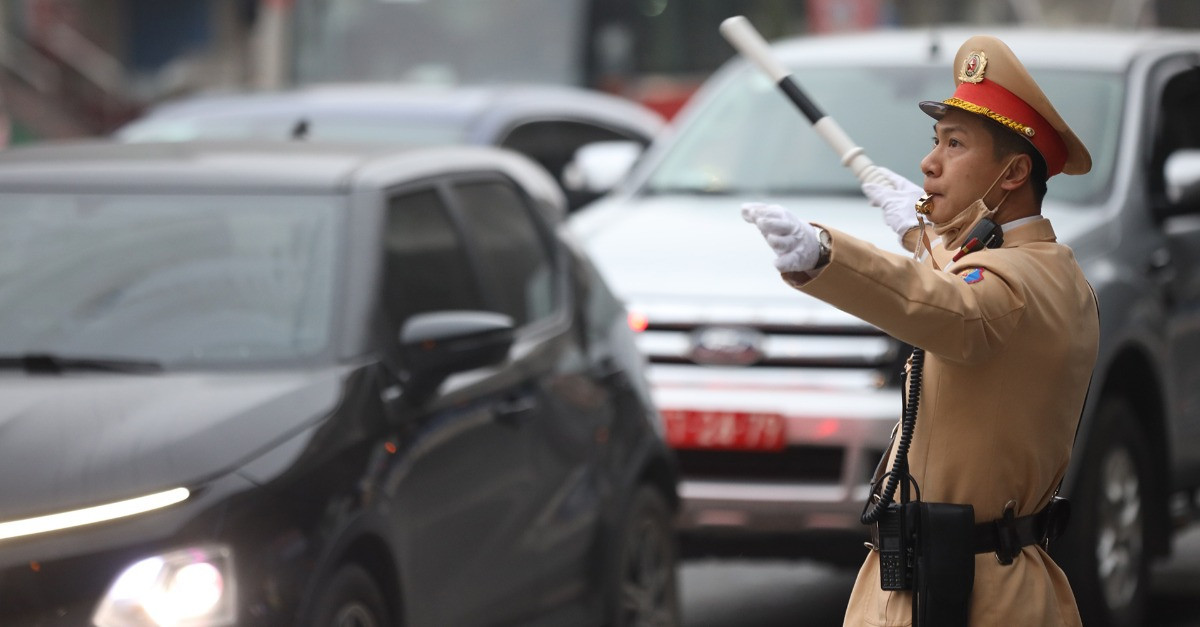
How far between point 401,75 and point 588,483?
12.9 metres

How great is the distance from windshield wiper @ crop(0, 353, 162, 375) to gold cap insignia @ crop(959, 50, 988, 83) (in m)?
2.31

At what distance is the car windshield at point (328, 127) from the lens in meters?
10.6

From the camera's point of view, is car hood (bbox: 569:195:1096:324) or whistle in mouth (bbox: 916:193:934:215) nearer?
whistle in mouth (bbox: 916:193:934:215)

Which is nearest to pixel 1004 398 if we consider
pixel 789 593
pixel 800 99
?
pixel 800 99

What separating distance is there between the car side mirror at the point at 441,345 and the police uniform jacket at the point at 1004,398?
190cm

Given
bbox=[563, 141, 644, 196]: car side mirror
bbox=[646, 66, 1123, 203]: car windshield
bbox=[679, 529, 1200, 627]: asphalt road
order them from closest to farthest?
bbox=[679, 529, 1200, 627]: asphalt road < bbox=[646, 66, 1123, 203]: car windshield < bbox=[563, 141, 644, 196]: car side mirror

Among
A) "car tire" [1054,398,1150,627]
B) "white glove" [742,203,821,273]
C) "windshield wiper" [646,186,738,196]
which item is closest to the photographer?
"white glove" [742,203,821,273]

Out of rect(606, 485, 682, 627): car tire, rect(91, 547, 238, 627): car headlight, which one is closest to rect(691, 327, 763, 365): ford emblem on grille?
rect(606, 485, 682, 627): car tire

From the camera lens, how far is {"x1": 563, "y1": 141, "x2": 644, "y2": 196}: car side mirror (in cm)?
952

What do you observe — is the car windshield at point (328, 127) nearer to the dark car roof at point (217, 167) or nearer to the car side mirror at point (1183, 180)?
the car side mirror at point (1183, 180)

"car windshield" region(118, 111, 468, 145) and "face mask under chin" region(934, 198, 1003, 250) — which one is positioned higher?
"car windshield" region(118, 111, 468, 145)

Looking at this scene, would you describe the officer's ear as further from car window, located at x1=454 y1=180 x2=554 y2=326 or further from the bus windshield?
the bus windshield

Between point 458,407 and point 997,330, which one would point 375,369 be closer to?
point 458,407

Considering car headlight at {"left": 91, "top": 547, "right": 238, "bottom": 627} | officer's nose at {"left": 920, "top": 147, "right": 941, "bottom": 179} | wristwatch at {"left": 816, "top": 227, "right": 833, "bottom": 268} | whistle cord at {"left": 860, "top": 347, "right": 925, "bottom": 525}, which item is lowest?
whistle cord at {"left": 860, "top": 347, "right": 925, "bottom": 525}
